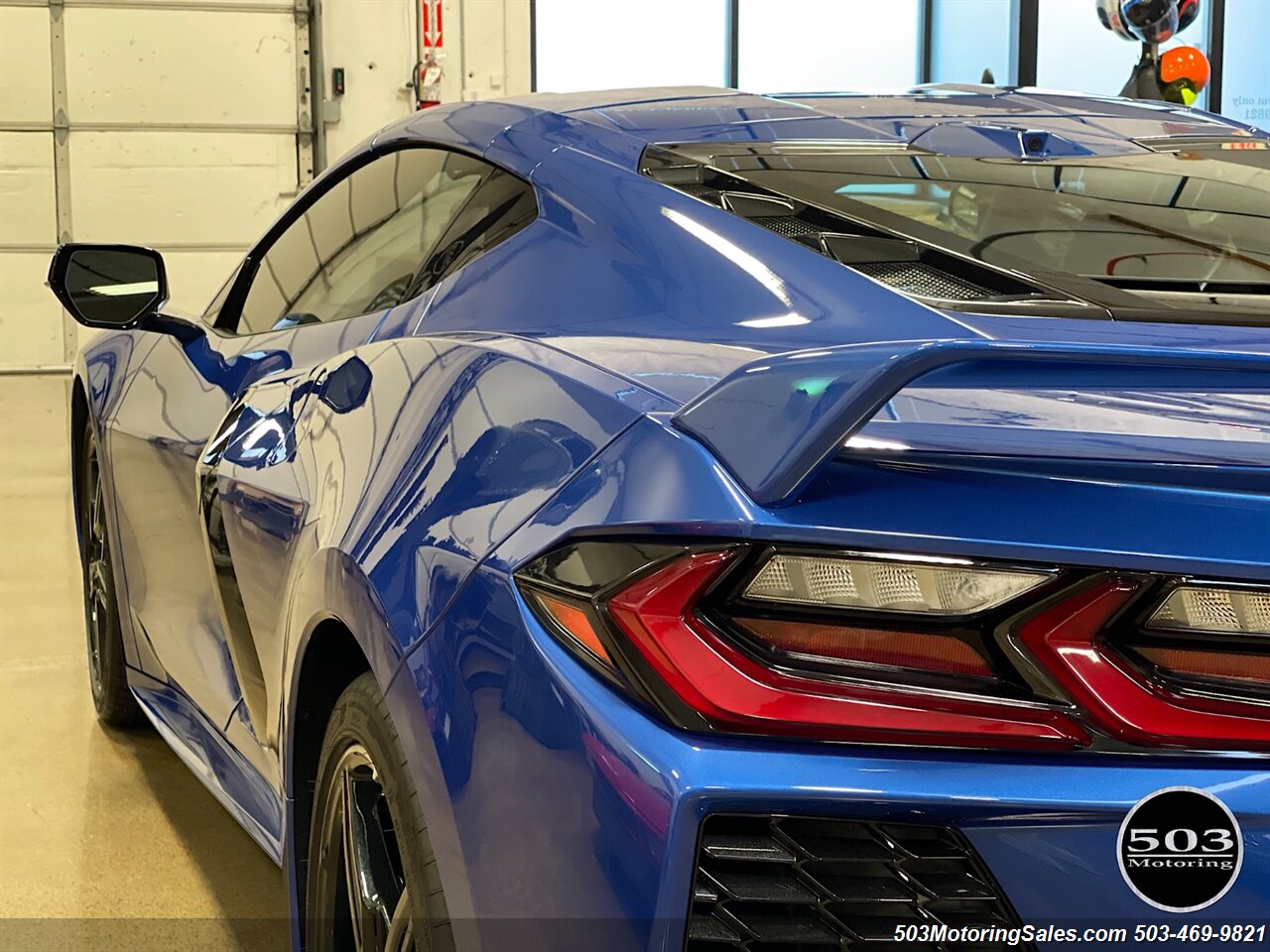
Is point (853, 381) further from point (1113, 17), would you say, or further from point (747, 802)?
point (1113, 17)

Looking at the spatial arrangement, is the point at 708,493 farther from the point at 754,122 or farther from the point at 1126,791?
the point at 754,122

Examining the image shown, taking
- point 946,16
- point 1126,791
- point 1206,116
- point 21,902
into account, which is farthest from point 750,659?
point 946,16

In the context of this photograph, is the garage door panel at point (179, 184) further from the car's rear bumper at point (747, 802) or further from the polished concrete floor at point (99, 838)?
the car's rear bumper at point (747, 802)

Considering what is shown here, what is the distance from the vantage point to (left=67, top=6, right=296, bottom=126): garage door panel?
43.0ft

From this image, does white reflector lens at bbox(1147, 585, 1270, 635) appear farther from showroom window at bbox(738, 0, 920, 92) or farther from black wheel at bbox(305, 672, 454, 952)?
showroom window at bbox(738, 0, 920, 92)

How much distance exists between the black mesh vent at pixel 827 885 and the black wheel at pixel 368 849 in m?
0.37

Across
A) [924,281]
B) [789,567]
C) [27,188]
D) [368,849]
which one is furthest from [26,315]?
[789,567]

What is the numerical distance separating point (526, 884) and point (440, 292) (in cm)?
96

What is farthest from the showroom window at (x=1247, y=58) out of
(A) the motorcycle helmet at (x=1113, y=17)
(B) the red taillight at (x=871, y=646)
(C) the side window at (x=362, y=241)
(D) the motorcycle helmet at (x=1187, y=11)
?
(B) the red taillight at (x=871, y=646)

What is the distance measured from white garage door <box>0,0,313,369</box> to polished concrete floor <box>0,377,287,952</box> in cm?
970

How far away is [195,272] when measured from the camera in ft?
44.9

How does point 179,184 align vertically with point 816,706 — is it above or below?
above

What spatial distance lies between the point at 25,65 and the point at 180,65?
1.30 m

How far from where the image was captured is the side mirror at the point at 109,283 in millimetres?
2779
